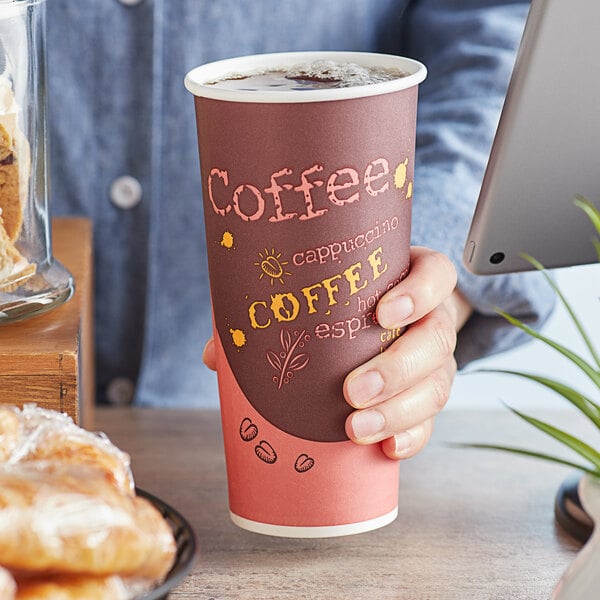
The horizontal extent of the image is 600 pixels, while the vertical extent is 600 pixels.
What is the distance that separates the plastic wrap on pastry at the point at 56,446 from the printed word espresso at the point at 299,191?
144 millimetres

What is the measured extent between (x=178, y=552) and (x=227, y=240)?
0.61 ft

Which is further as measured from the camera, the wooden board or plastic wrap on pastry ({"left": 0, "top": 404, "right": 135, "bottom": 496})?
the wooden board

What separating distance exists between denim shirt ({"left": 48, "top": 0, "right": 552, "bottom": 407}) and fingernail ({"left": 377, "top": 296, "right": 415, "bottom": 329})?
40 cm

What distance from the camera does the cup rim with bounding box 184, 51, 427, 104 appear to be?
0.47 metres

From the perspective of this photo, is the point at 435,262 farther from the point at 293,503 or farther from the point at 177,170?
the point at 177,170

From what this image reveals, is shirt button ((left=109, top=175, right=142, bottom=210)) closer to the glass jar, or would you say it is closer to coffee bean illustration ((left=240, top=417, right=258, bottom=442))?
the glass jar

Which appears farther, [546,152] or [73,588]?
[546,152]

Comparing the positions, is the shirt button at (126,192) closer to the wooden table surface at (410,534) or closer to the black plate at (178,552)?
the wooden table surface at (410,534)

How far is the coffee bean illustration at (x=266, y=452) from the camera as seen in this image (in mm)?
539

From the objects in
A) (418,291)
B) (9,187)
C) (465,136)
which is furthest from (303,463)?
(465,136)

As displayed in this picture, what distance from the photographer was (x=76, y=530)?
0.35m

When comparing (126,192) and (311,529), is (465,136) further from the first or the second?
(311,529)

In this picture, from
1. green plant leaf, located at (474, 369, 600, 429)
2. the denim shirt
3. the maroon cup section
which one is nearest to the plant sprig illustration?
the maroon cup section

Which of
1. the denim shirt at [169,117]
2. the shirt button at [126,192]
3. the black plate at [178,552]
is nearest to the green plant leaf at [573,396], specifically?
the black plate at [178,552]
